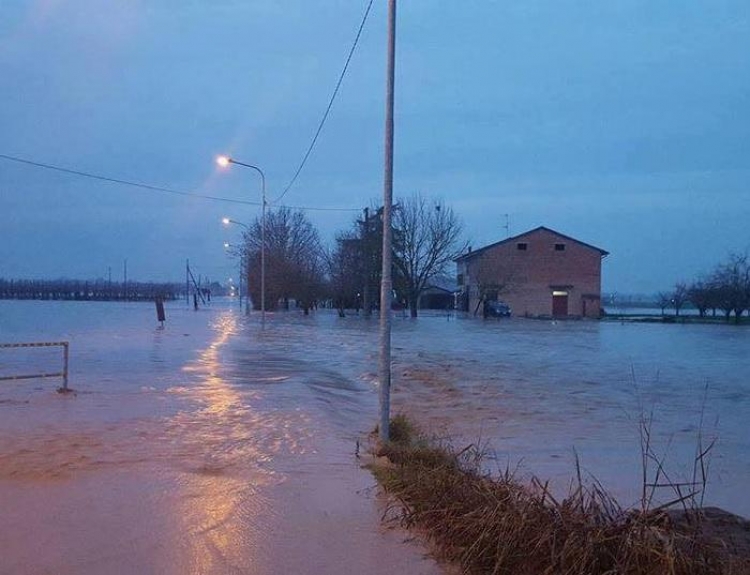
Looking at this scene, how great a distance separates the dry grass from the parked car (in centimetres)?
6985

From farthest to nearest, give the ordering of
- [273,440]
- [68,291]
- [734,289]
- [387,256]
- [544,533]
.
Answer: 1. [68,291]
2. [734,289]
3. [273,440]
4. [387,256]
5. [544,533]

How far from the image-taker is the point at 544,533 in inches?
238

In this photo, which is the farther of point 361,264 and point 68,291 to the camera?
point 68,291

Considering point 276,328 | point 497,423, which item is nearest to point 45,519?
point 497,423

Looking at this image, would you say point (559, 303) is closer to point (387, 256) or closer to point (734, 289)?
point (734, 289)

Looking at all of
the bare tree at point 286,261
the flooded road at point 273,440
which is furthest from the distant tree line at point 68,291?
the flooded road at point 273,440

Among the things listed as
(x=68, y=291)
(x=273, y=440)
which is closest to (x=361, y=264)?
(x=273, y=440)

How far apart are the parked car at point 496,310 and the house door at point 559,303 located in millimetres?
4594

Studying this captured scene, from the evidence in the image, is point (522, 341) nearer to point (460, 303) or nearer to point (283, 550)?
point (283, 550)

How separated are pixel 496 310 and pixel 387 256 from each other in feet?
218

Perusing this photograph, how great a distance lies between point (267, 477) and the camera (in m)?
10.2

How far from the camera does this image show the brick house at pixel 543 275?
79312 millimetres

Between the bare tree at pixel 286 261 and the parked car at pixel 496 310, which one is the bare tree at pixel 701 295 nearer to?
the parked car at pixel 496 310

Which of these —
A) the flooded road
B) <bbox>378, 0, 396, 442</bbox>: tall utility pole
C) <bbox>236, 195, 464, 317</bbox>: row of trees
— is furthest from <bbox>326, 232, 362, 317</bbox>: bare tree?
<bbox>378, 0, 396, 442</bbox>: tall utility pole
